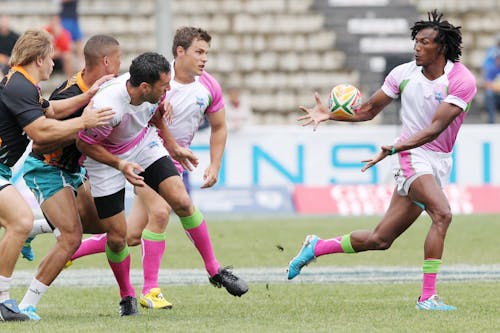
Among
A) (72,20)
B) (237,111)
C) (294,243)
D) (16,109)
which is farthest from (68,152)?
(72,20)

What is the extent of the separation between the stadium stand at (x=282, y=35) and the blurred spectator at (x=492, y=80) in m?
1.77

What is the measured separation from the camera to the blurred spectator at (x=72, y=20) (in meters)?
21.7

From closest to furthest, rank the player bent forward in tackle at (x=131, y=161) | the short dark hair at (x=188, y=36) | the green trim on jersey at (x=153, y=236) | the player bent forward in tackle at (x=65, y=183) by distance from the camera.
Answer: the player bent forward in tackle at (x=131, y=161), the player bent forward in tackle at (x=65, y=183), the green trim on jersey at (x=153, y=236), the short dark hair at (x=188, y=36)

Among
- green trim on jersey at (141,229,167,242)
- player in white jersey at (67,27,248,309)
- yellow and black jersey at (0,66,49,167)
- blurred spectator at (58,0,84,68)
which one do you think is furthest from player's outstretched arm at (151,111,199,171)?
blurred spectator at (58,0,84,68)

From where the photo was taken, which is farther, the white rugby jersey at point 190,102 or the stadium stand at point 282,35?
the stadium stand at point 282,35

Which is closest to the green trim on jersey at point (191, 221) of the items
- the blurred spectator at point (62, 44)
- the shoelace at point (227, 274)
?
the shoelace at point (227, 274)

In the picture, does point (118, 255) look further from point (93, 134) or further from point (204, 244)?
point (93, 134)

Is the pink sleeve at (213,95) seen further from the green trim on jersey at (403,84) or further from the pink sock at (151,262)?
the green trim on jersey at (403,84)

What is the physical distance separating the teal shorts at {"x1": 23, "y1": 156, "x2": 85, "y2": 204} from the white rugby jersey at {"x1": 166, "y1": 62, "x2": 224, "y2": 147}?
131 cm

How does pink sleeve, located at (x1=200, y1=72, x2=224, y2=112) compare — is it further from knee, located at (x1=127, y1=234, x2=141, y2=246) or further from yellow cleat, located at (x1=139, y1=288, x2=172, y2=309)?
yellow cleat, located at (x1=139, y1=288, x2=172, y2=309)

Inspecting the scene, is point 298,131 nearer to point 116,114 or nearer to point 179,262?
point 179,262

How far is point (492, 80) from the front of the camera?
21.6 metres

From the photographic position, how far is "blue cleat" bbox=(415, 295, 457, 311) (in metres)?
8.66

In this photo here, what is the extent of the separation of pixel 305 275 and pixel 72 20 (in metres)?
11.8
